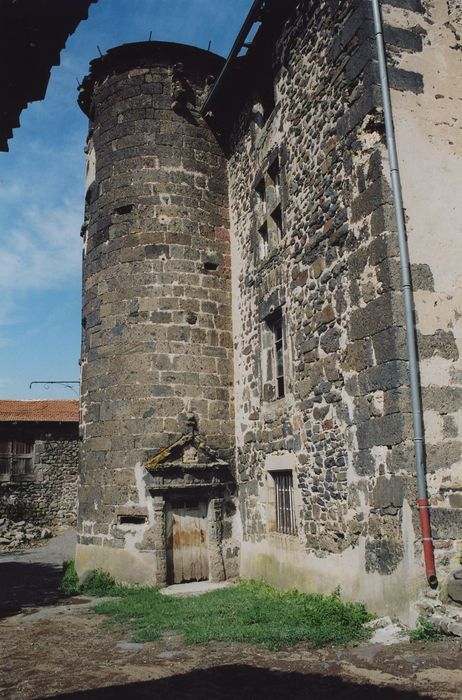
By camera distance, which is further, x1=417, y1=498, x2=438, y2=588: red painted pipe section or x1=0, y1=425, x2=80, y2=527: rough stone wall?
x1=0, y1=425, x2=80, y2=527: rough stone wall

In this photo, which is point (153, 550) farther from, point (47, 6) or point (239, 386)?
point (47, 6)

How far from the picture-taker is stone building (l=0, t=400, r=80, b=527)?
2036cm

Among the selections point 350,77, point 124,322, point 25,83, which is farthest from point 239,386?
point 25,83

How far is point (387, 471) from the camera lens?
249 inches

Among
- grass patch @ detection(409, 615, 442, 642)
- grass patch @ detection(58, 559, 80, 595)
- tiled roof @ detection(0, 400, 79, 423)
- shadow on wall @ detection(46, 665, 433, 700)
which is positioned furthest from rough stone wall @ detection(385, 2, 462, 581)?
tiled roof @ detection(0, 400, 79, 423)

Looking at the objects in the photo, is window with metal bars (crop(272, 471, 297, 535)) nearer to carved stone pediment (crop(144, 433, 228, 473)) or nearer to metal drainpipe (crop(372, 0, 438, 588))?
carved stone pediment (crop(144, 433, 228, 473))

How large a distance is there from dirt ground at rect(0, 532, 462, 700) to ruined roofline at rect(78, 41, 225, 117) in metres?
10.4

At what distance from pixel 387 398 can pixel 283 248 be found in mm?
3697

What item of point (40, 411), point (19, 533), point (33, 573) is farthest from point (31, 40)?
point (40, 411)

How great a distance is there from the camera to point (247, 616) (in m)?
6.72

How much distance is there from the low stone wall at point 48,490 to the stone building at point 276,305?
10.8 metres

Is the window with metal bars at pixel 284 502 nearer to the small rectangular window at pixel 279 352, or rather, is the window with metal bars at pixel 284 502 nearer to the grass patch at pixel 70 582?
the small rectangular window at pixel 279 352

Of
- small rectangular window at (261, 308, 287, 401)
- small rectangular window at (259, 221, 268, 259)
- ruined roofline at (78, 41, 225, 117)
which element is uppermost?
ruined roofline at (78, 41, 225, 117)

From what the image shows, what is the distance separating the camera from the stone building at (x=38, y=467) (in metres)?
20.4
